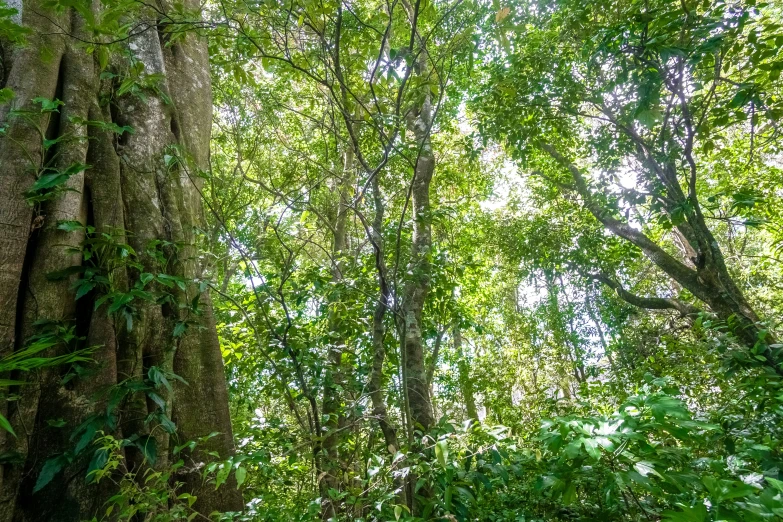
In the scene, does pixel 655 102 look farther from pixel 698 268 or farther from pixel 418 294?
pixel 418 294

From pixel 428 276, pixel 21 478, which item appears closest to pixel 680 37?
pixel 428 276

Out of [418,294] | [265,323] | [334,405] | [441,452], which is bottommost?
[441,452]

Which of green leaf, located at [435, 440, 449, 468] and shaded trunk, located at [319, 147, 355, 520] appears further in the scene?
shaded trunk, located at [319, 147, 355, 520]

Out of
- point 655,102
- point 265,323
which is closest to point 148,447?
point 265,323

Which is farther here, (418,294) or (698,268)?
(698,268)

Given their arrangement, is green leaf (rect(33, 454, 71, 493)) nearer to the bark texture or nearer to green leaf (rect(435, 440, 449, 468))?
green leaf (rect(435, 440, 449, 468))

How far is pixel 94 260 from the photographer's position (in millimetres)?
2025

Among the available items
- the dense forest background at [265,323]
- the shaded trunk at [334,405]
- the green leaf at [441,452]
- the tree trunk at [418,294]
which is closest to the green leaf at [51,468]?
the dense forest background at [265,323]

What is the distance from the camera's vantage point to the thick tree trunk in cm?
173

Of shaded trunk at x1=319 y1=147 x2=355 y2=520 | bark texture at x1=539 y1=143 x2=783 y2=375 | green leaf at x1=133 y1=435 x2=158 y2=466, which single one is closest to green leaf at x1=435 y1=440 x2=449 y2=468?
shaded trunk at x1=319 y1=147 x2=355 y2=520

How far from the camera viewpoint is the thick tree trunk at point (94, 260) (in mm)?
1734

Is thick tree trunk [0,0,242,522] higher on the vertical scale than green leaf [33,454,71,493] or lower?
higher

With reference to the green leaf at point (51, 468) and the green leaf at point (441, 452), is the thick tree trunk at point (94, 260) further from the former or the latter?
the green leaf at point (441, 452)

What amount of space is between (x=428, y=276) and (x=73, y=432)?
2.02 m
